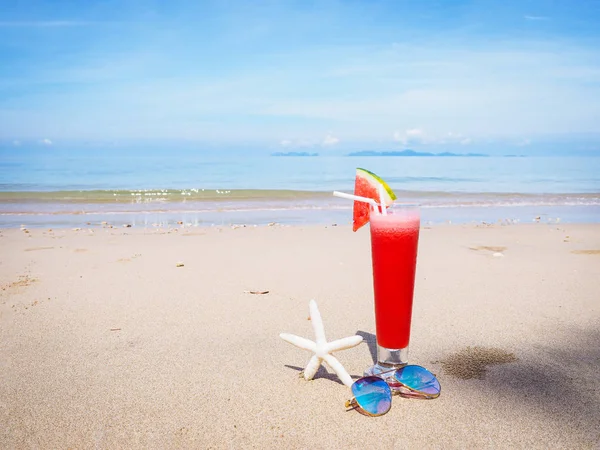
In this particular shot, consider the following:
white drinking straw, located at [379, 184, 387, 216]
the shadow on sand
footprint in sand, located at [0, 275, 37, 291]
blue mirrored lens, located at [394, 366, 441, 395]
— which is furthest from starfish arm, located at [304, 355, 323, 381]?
footprint in sand, located at [0, 275, 37, 291]

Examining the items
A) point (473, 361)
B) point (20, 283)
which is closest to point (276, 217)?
point (20, 283)

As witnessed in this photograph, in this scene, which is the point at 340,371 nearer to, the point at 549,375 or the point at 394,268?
the point at 394,268

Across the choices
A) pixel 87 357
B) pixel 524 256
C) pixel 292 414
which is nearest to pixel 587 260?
pixel 524 256

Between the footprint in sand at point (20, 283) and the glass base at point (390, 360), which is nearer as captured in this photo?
the glass base at point (390, 360)

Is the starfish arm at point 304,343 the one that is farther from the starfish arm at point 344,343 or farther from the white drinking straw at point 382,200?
the white drinking straw at point 382,200

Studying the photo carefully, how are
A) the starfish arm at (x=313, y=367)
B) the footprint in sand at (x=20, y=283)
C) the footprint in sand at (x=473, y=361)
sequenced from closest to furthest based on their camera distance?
the starfish arm at (x=313, y=367), the footprint in sand at (x=473, y=361), the footprint in sand at (x=20, y=283)

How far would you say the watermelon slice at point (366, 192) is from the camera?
213 centimetres

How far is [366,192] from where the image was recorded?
2.23 metres

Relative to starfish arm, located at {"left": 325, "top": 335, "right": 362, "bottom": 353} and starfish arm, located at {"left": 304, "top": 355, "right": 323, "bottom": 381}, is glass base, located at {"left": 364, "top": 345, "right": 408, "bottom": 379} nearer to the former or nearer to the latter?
starfish arm, located at {"left": 325, "top": 335, "right": 362, "bottom": 353}

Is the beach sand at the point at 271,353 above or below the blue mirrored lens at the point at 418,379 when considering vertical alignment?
below

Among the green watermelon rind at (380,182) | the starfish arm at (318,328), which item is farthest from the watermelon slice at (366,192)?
the starfish arm at (318,328)

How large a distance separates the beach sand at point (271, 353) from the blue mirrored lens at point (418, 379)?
2.4 inches

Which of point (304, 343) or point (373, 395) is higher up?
point (304, 343)

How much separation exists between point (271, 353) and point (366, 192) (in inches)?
41.9
